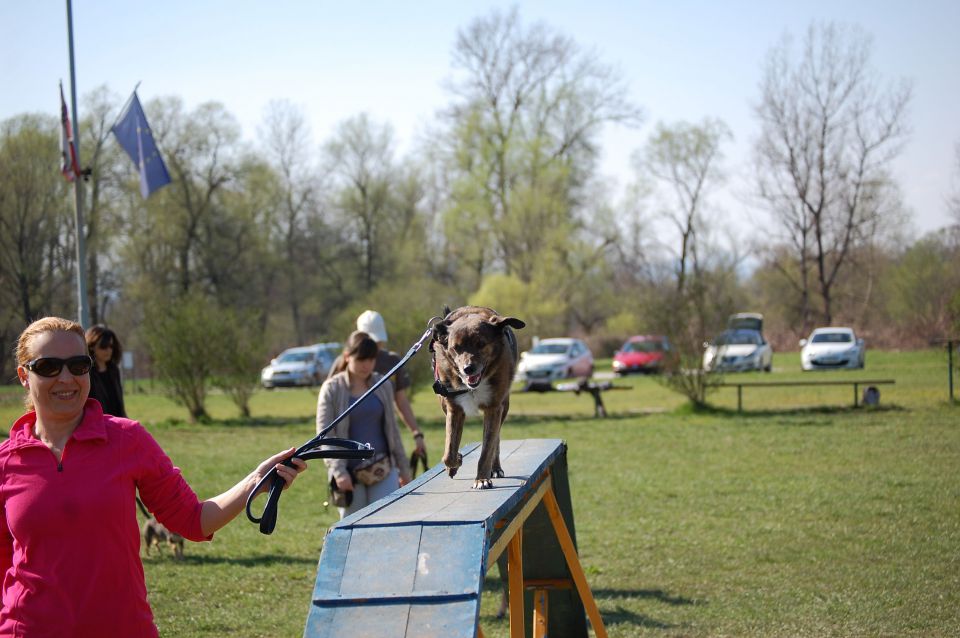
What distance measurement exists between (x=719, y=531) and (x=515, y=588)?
603 centimetres

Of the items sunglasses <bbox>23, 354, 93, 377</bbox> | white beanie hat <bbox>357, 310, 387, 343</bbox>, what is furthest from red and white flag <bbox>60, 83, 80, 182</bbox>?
sunglasses <bbox>23, 354, 93, 377</bbox>

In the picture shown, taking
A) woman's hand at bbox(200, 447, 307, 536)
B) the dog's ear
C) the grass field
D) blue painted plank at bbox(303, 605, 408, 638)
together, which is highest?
the dog's ear

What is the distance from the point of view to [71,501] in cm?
309

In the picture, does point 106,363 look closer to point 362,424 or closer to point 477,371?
point 362,424

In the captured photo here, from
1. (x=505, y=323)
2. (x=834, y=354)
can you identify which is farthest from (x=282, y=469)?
(x=834, y=354)

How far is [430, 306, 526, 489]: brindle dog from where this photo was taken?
15.4 feet

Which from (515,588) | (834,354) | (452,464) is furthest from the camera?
(834,354)

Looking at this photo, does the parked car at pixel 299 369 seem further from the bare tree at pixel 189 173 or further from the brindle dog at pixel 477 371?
the brindle dog at pixel 477 371

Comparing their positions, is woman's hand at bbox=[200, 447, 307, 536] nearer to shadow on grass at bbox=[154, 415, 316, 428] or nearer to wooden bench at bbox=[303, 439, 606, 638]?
wooden bench at bbox=[303, 439, 606, 638]

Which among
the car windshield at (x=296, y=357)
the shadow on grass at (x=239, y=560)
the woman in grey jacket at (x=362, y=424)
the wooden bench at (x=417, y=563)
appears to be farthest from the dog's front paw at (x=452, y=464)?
the car windshield at (x=296, y=357)

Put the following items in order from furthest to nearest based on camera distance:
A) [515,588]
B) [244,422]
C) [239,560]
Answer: [244,422] < [239,560] < [515,588]

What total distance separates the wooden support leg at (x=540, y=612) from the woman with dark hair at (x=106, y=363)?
296 centimetres

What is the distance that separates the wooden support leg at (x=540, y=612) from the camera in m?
5.92

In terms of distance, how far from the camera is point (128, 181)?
44656mm
